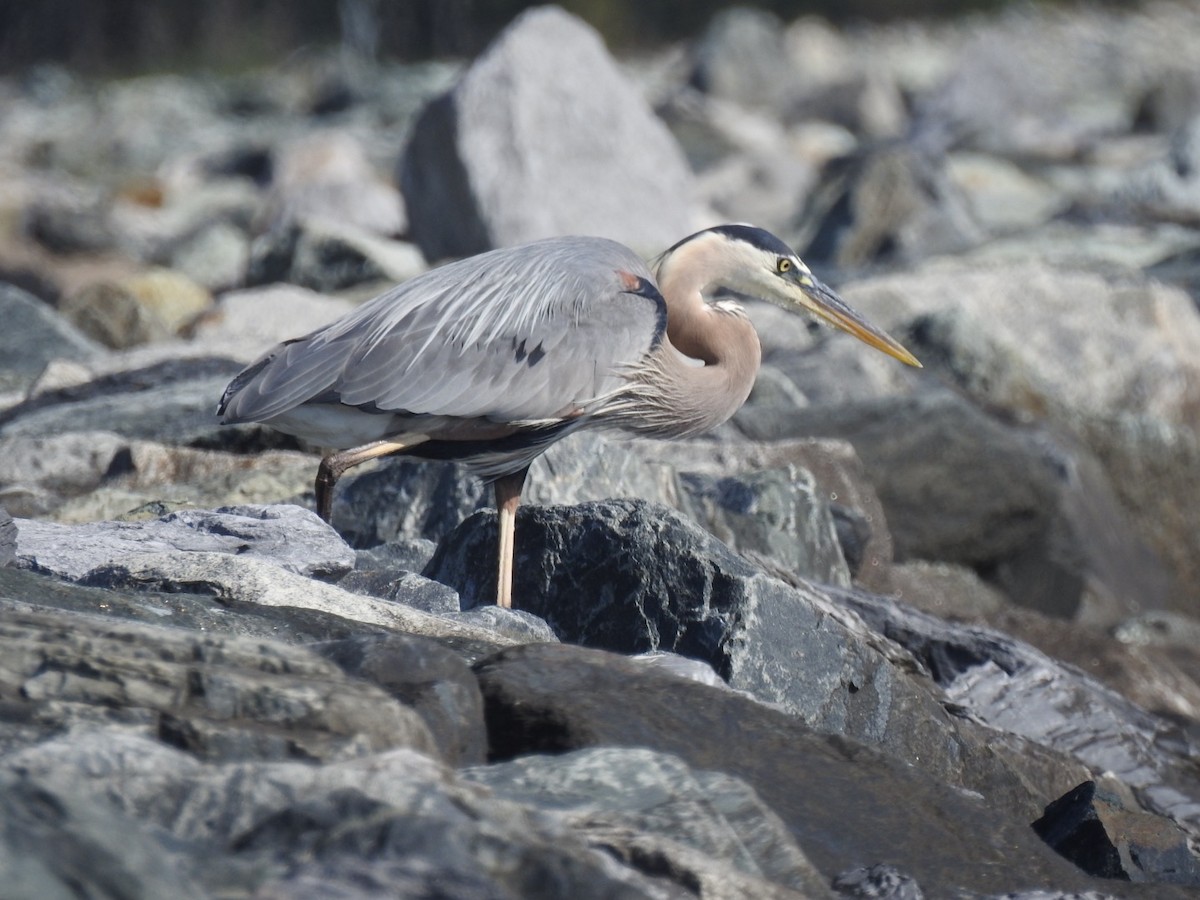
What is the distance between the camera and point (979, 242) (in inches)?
617

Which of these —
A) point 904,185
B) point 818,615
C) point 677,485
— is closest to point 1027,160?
point 904,185

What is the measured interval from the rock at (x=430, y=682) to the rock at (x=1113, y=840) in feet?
5.31

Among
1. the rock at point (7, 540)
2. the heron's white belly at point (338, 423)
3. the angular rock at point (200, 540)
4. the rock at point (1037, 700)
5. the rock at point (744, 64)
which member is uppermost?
the rock at point (744, 64)

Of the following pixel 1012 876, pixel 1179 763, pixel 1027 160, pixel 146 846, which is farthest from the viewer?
pixel 1027 160

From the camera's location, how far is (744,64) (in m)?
29.9

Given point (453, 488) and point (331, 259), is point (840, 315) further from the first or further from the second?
point (331, 259)

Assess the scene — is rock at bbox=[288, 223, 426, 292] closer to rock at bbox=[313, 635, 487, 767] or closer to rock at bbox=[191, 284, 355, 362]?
rock at bbox=[191, 284, 355, 362]

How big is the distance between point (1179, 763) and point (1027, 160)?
18.6 meters

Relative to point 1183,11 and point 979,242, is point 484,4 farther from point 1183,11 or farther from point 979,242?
point 979,242

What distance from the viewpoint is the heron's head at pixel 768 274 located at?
6.36 meters

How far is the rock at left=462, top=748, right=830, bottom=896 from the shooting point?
132 inches

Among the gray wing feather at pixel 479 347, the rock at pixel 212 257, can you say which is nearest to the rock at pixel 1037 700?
the gray wing feather at pixel 479 347

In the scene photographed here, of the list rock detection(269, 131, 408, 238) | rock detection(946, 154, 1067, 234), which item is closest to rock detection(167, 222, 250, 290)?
rock detection(269, 131, 408, 238)

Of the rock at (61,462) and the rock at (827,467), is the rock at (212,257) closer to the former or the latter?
the rock at (61,462)
